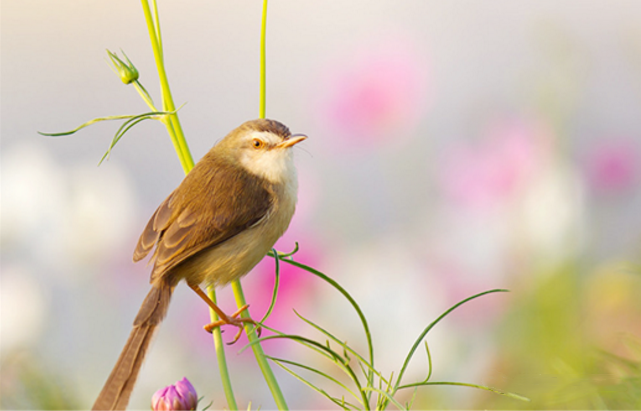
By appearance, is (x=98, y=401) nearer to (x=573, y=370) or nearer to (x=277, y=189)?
(x=277, y=189)

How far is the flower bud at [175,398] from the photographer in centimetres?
119

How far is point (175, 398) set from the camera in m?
1.20

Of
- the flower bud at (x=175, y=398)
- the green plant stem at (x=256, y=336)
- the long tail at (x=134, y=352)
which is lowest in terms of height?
the flower bud at (x=175, y=398)

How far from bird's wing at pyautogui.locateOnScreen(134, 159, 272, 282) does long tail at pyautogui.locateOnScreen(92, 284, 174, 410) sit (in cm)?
5

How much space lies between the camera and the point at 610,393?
166cm

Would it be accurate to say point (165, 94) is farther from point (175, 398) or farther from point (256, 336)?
point (175, 398)

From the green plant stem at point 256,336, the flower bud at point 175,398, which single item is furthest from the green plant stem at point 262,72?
the flower bud at point 175,398

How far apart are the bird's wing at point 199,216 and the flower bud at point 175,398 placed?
0.70ft

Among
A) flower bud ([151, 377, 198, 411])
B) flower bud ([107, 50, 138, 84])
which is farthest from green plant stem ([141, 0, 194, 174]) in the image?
flower bud ([151, 377, 198, 411])

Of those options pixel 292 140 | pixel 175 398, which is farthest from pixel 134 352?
pixel 292 140

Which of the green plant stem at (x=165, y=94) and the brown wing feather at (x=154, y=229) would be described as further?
the brown wing feather at (x=154, y=229)

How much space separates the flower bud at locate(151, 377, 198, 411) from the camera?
3.90ft

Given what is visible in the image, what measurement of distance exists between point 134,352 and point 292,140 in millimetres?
569

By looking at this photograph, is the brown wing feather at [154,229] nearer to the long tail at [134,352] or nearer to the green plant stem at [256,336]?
the long tail at [134,352]
